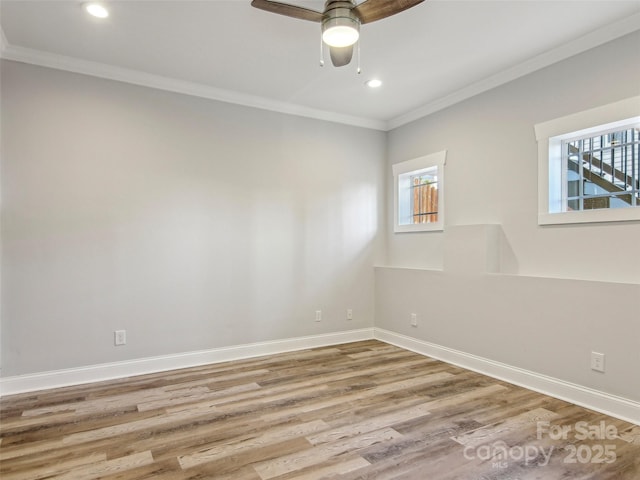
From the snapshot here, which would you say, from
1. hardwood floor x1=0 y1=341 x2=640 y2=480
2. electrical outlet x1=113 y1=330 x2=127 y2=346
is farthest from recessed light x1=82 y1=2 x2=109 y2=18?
hardwood floor x1=0 y1=341 x2=640 y2=480

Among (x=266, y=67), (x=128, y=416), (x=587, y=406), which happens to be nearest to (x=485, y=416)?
(x=587, y=406)

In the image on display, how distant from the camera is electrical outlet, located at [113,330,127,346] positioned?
3.61m

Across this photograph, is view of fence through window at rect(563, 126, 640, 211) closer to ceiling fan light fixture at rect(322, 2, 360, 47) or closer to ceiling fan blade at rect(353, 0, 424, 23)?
ceiling fan blade at rect(353, 0, 424, 23)

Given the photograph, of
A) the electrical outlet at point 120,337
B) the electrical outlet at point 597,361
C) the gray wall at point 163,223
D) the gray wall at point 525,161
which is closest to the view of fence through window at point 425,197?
the gray wall at point 525,161

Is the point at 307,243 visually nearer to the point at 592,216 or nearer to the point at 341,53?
the point at 341,53

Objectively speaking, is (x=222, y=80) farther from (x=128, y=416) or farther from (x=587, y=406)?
(x=587, y=406)

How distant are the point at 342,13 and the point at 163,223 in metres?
2.57

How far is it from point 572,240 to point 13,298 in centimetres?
460

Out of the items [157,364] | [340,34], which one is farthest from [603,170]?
[157,364]

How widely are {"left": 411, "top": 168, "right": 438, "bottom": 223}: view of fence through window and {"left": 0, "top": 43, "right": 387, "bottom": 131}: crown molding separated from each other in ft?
3.51

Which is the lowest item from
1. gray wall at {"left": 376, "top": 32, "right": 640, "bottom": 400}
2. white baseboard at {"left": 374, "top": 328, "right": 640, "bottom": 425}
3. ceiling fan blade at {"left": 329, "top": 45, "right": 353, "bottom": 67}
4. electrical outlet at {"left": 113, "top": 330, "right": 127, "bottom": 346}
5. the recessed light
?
white baseboard at {"left": 374, "top": 328, "right": 640, "bottom": 425}

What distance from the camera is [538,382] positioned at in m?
3.25

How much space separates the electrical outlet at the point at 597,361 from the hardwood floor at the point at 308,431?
0.33 m

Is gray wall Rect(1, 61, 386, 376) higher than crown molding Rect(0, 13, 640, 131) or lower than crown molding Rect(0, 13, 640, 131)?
lower
